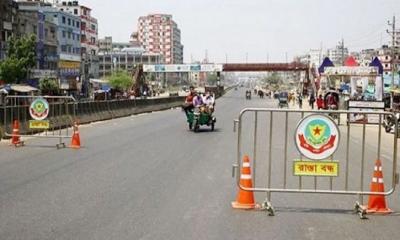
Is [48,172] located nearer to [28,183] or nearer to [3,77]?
[28,183]

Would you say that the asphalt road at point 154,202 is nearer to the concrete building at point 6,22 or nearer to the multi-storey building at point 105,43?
the concrete building at point 6,22

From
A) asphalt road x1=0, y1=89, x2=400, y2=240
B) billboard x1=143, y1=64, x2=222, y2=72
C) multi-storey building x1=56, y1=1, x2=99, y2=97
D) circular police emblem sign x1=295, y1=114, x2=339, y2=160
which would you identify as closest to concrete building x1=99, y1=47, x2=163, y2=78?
multi-storey building x1=56, y1=1, x2=99, y2=97

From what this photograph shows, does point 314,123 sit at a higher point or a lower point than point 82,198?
higher

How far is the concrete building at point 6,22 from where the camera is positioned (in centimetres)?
6339

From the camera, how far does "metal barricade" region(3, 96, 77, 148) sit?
18.7m

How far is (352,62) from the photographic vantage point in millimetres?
40875

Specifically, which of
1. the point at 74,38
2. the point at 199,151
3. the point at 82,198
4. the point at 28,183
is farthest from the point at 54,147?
the point at 74,38

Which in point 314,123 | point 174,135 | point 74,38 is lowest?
point 174,135

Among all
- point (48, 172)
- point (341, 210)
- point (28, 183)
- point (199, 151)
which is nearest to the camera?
point (341, 210)

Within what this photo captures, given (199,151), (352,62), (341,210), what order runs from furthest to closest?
(352,62)
(199,151)
(341,210)

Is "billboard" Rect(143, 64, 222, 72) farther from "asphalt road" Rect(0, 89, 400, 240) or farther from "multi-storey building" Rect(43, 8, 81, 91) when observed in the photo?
"asphalt road" Rect(0, 89, 400, 240)

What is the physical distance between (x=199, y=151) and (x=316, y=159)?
27.7ft

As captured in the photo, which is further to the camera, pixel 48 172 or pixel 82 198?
pixel 48 172

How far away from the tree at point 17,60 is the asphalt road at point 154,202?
40622 mm
